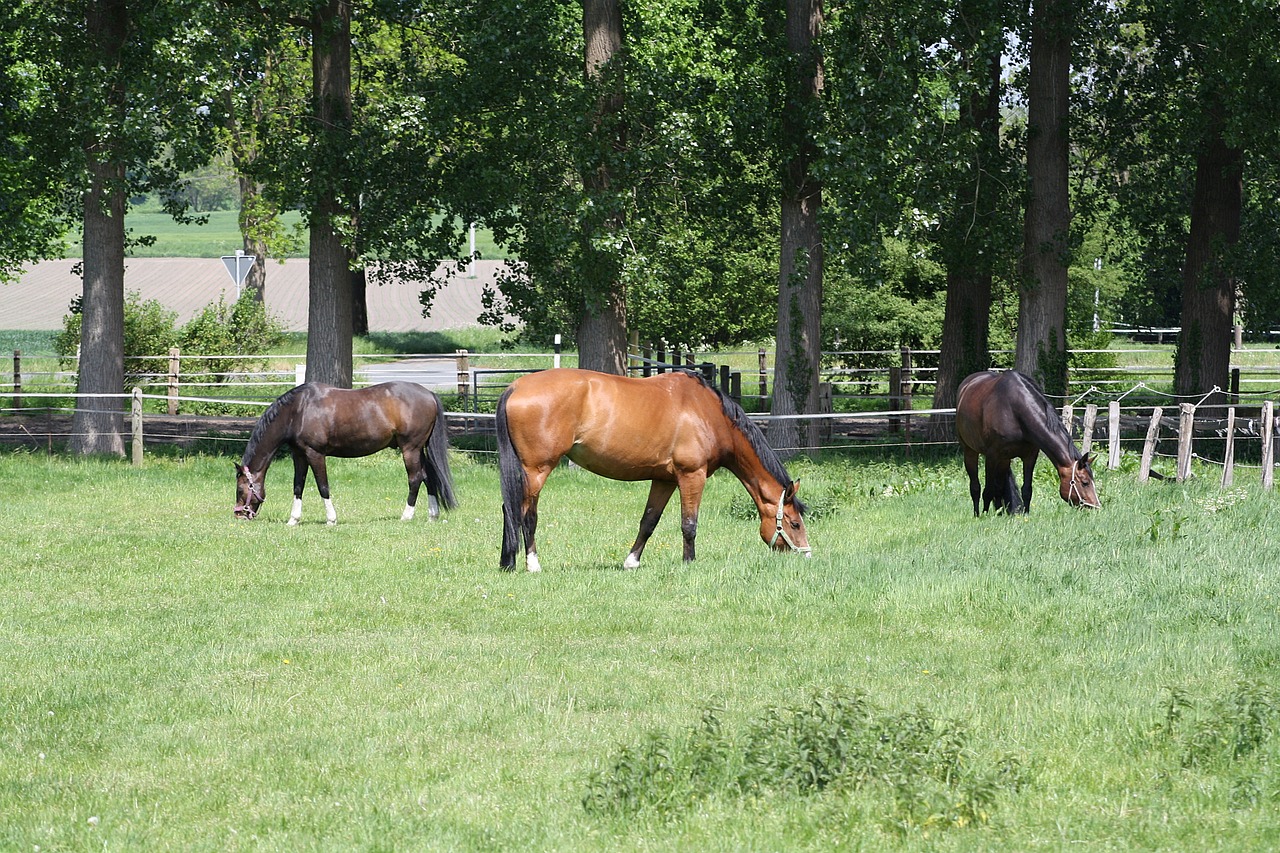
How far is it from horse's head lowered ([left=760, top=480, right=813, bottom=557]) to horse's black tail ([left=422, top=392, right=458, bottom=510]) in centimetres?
565

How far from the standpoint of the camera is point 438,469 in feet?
57.3

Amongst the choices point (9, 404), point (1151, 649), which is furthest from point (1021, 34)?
point (9, 404)

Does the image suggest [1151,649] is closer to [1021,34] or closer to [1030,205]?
[1030,205]

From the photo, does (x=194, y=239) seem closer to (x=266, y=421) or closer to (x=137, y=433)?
(x=137, y=433)

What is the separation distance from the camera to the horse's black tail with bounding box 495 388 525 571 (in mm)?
12547

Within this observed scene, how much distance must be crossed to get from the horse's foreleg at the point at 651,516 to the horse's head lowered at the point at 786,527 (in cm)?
95

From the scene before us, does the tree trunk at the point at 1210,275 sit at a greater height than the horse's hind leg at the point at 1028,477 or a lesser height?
greater

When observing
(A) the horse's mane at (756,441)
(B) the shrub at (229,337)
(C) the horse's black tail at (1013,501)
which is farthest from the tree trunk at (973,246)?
(B) the shrub at (229,337)

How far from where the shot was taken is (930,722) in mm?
7148

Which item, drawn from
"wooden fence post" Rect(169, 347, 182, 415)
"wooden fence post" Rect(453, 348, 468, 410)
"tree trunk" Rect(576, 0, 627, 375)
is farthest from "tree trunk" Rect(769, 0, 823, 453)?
"wooden fence post" Rect(169, 347, 182, 415)

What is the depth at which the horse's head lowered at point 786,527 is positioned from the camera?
12.9 meters

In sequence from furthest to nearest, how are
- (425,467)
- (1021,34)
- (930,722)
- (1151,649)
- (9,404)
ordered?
(9,404)
(1021,34)
(425,467)
(1151,649)
(930,722)

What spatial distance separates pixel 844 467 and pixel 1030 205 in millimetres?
5364

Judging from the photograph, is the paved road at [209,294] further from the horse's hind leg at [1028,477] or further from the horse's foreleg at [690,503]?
the horse's foreleg at [690,503]
